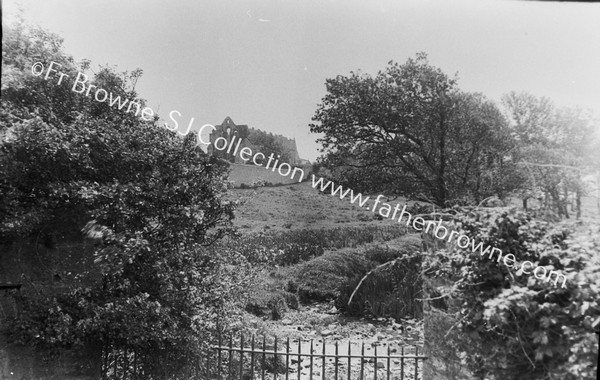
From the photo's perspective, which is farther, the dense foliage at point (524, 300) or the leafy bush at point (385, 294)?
the leafy bush at point (385, 294)

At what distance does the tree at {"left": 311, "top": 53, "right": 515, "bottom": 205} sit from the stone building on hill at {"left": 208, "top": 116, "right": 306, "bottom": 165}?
0.38 meters

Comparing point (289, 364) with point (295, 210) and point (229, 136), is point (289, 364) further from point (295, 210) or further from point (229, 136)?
point (229, 136)

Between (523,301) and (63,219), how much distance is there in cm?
417

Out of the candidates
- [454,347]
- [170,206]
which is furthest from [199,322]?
[454,347]

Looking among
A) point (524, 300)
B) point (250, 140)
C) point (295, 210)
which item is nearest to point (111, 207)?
point (250, 140)

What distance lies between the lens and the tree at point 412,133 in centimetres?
425

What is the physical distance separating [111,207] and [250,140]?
1.64 m

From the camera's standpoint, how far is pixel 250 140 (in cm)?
453

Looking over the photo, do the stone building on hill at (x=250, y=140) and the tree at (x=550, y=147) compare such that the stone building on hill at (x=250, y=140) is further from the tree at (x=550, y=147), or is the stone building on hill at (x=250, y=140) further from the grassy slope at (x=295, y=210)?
the tree at (x=550, y=147)

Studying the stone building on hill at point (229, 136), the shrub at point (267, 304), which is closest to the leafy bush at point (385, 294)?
the shrub at point (267, 304)

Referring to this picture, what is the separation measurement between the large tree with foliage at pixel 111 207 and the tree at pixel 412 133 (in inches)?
60.7

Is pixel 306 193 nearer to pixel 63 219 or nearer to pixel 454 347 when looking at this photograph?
pixel 454 347

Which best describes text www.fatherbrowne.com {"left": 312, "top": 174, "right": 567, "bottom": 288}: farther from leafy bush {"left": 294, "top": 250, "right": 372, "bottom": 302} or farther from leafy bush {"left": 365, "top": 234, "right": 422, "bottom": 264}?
leafy bush {"left": 294, "top": 250, "right": 372, "bottom": 302}

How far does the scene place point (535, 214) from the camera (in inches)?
119
